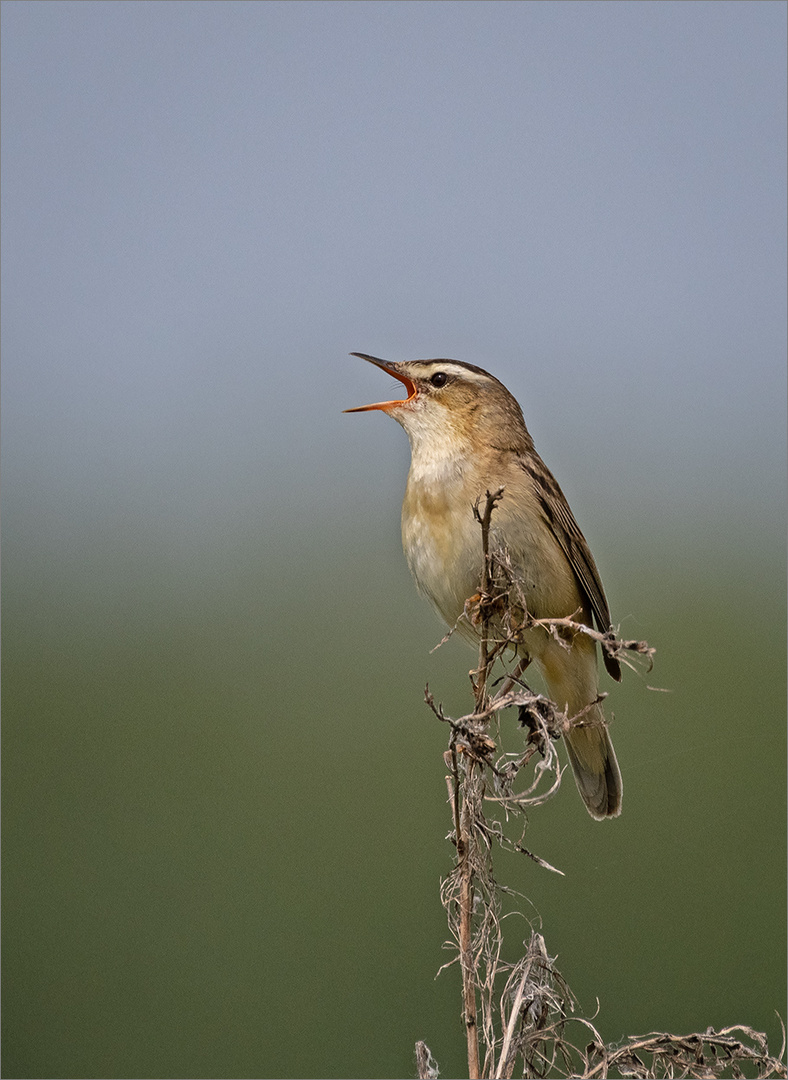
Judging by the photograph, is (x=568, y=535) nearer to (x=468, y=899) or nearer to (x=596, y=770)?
(x=596, y=770)

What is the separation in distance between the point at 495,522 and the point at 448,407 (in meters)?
0.49

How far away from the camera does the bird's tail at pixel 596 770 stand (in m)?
3.56

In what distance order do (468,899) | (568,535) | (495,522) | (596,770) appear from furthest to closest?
(596,770) < (568,535) < (495,522) < (468,899)

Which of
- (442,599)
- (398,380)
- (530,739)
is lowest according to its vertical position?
(530,739)

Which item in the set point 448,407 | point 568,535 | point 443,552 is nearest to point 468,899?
point 443,552

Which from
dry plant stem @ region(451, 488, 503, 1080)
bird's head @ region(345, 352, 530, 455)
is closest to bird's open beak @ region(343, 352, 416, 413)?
bird's head @ region(345, 352, 530, 455)

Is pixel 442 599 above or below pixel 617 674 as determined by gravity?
above

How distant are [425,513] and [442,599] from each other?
0.31 m

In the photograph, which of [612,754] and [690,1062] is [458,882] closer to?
[690,1062]

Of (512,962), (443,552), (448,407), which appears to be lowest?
(512,962)

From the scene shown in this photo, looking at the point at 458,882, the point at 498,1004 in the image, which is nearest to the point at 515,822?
the point at 458,882

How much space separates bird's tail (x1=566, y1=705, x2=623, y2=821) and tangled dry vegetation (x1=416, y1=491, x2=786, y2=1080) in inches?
49.1

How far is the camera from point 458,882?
7.31 feet

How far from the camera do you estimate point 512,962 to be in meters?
2.26
